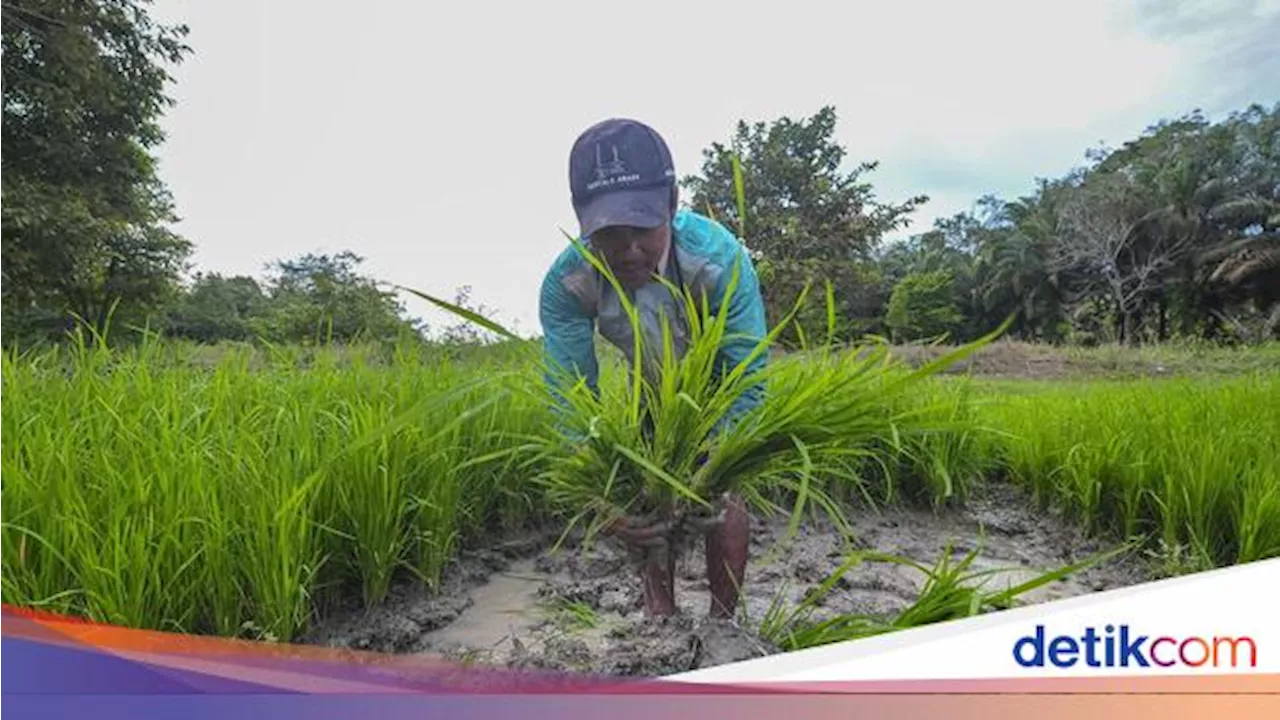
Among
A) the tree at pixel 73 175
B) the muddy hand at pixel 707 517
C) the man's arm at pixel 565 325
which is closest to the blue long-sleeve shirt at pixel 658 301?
the man's arm at pixel 565 325

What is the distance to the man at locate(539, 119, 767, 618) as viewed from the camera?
0.79m

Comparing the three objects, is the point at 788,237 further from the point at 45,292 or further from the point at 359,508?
the point at 45,292

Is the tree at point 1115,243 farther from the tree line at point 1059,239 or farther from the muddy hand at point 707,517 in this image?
the muddy hand at point 707,517

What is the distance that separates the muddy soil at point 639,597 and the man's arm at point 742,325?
155 millimetres

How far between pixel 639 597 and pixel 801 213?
0.70 metres

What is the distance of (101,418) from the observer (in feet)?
3.62

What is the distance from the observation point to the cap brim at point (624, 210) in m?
0.81

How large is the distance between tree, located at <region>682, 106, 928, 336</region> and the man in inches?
6.0

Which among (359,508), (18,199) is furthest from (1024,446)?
(18,199)

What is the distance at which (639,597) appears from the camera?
978 millimetres

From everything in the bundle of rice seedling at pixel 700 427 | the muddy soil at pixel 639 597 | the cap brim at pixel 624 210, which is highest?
the cap brim at pixel 624 210

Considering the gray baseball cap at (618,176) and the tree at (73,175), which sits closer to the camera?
the gray baseball cap at (618,176)

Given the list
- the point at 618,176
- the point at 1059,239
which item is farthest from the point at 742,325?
the point at 1059,239

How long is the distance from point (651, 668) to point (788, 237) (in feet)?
2.40
